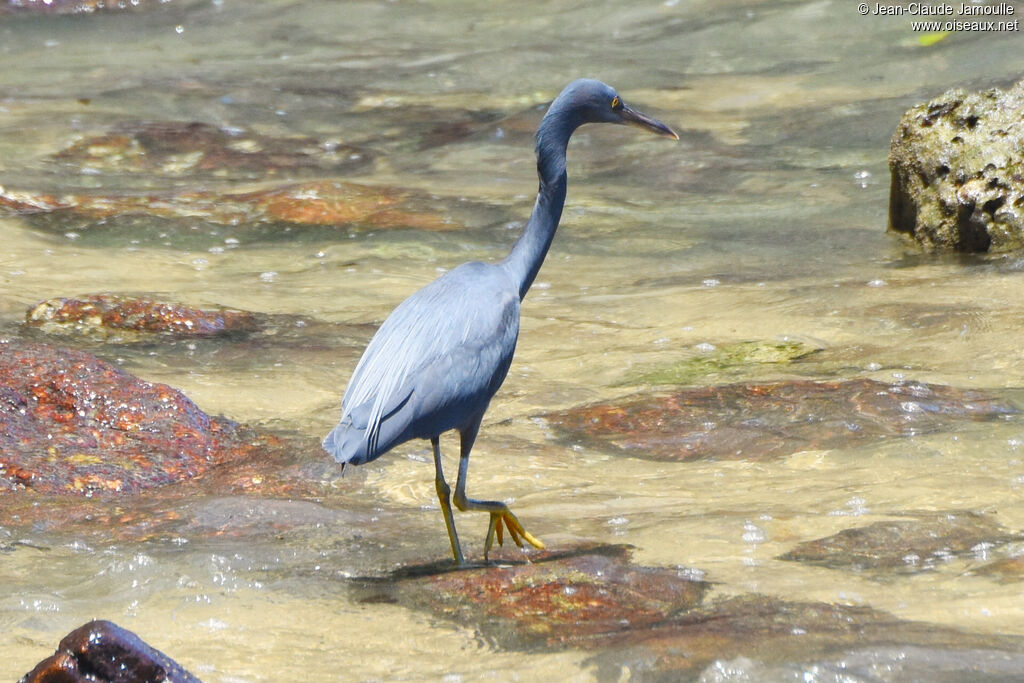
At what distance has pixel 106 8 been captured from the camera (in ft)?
53.3

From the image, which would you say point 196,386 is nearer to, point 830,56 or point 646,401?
point 646,401

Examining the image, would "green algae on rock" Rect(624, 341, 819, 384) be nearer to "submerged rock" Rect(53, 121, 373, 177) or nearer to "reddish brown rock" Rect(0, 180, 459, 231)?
"reddish brown rock" Rect(0, 180, 459, 231)

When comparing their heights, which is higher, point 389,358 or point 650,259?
point 389,358

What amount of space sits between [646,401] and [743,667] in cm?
273

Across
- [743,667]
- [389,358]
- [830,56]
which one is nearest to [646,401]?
[389,358]

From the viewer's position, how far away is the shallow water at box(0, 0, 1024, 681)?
11.4 feet

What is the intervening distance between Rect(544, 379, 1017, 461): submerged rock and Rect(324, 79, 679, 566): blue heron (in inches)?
39.5

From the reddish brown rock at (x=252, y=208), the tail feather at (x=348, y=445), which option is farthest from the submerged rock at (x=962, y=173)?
the tail feather at (x=348, y=445)

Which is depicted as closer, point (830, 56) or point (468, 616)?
point (468, 616)

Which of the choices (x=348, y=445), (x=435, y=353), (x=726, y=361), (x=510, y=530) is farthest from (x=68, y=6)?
(x=348, y=445)

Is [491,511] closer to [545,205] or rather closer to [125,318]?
[545,205]

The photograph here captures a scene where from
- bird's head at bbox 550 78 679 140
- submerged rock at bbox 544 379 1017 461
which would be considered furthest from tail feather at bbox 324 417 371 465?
submerged rock at bbox 544 379 1017 461

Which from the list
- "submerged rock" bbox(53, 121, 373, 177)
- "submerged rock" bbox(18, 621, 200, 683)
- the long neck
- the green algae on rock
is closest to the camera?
"submerged rock" bbox(18, 621, 200, 683)

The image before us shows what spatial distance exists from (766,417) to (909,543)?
1521 mm
